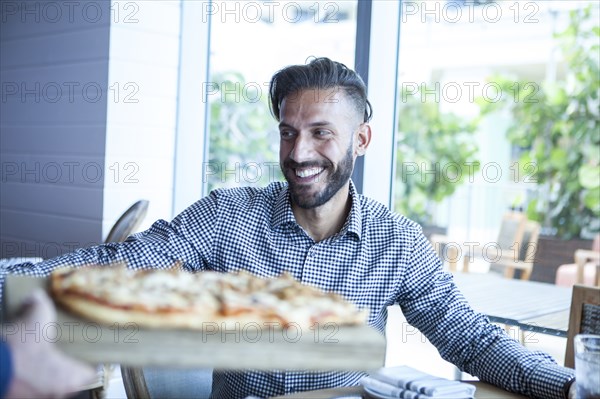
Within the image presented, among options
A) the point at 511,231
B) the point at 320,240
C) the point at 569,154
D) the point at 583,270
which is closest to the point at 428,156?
the point at 511,231

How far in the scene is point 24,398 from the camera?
0.84 m

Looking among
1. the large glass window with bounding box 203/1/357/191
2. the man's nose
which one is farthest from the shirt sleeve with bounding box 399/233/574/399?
the large glass window with bounding box 203/1/357/191

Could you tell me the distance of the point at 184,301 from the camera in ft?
3.08

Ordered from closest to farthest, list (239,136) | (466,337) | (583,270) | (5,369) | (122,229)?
(5,369), (466,337), (122,229), (239,136), (583,270)

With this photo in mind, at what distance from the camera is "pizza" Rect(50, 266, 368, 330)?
0.88 meters

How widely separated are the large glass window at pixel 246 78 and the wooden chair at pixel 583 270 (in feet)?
8.69

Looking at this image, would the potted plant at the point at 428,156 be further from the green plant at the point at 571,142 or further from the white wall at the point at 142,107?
the white wall at the point at 142,107

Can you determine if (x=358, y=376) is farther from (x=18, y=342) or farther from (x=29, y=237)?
(x=29, y=237)

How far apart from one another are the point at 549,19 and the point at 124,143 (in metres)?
6.99

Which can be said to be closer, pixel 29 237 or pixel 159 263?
pixel 159 263

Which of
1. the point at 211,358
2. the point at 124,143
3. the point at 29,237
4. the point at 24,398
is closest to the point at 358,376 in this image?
the point at 211,358

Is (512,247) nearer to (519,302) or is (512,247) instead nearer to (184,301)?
(519,302)

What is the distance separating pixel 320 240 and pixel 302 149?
10.4 inches

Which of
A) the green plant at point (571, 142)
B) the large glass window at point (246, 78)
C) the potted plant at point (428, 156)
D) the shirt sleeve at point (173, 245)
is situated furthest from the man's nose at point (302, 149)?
the potted plant at point (428, 156)
